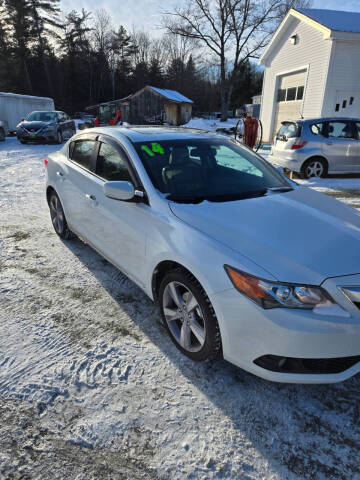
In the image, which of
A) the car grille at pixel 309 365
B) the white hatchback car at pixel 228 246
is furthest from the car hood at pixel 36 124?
the car grille at pixel 309 365

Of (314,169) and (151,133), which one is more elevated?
(151,133)

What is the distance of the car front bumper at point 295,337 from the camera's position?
1.77 meters

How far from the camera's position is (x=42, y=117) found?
16.4 metres

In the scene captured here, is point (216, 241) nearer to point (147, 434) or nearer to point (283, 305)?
point (283, 305)

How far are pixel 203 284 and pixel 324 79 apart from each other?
1442 cm

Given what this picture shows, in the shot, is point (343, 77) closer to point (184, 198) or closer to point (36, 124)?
point (36, 124)

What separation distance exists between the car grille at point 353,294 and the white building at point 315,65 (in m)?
13.8

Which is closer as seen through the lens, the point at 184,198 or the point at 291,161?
the point at 184,198

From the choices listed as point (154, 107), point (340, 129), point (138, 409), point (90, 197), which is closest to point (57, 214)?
point (90, 197)

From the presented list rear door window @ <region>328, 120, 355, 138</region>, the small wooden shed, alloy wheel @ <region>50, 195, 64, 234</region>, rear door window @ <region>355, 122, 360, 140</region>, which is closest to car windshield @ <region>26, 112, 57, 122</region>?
rear door window @ <region>328, 120, 355, 138</region>

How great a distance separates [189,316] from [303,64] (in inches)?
637

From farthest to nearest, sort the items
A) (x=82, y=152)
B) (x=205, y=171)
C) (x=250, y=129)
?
1. (x=250, y=129)
2. (x=82, y=152)
3. (x=205, y=171)

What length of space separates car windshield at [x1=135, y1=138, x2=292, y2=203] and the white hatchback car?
1 cm

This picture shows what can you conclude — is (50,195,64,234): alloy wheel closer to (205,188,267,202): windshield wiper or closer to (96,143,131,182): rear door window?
(96,143,131,182): rear door window
